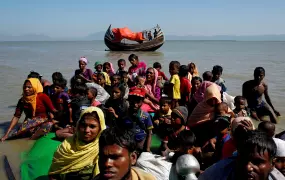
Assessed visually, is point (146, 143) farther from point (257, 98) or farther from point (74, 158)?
point (257, 98)

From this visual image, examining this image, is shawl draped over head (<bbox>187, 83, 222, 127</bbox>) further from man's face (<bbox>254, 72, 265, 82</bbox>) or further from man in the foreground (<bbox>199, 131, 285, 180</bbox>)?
man in the foreground (<bbox>199, 131, 285, 180</bbox>)

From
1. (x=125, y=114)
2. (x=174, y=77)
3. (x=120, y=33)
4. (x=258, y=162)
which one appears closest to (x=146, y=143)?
(x=125, y=114)

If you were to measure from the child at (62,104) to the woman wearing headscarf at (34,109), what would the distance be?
15cm

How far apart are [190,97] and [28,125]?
9.10 ft

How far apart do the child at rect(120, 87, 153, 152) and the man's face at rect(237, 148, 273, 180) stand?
217cm

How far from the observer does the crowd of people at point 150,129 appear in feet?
6.09

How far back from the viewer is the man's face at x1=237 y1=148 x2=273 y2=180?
1.73 metres

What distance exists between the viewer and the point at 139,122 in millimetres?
3977

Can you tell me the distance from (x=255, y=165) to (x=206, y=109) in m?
2.68

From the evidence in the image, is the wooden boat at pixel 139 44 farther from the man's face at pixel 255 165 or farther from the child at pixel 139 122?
the man's face at pixel 255 165

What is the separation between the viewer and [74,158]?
2.96 meters

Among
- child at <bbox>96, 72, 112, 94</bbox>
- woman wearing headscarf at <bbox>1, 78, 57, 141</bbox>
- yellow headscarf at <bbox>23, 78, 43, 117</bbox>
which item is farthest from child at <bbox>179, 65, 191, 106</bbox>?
yellow headscarf at <bbox>23, 78, 43, 117</bbox>

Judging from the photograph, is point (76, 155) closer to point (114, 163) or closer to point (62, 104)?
point (114, 163)

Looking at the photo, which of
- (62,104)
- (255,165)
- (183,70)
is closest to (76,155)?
(255,165)
